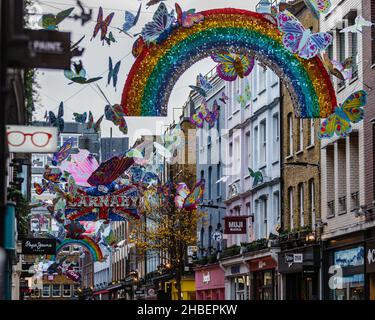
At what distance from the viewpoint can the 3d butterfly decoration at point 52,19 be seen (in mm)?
20203

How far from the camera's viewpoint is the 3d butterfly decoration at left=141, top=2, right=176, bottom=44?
947 inches

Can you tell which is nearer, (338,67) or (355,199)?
(338,67)

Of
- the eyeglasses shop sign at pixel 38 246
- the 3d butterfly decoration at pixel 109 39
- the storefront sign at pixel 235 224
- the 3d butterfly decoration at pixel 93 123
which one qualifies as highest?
the 3d butterfly decoration at pixel 109 39

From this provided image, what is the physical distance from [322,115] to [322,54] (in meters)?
1.44

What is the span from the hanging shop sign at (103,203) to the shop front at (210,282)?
21.5 meters

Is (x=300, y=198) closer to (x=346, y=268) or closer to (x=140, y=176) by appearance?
(x=346, y=268)

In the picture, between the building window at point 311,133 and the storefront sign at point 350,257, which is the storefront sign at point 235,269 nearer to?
the building window at point 311,133

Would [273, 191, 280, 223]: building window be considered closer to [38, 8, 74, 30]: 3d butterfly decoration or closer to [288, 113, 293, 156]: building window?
[288, 113, 293, 156]: building window

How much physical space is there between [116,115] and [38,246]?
42.3 ft

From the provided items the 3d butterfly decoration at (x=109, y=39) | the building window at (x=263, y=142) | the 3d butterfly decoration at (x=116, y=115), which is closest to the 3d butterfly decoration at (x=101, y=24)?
the 3d butterfly decoration at (x=109, y=39)

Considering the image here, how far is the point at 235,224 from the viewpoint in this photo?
151 ft

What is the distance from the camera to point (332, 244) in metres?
38.0

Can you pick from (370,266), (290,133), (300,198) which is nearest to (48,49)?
(370,266)
